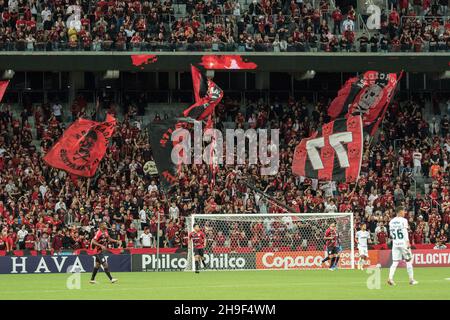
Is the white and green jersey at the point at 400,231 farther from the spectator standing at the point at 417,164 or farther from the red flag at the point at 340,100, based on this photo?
the spectator standing at the point at 417,164

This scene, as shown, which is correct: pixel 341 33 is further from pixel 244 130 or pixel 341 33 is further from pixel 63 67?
pixel 63 67

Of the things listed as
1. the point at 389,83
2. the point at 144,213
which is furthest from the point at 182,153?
the point at 389,83

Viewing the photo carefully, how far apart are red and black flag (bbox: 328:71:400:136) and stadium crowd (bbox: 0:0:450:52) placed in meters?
4.04

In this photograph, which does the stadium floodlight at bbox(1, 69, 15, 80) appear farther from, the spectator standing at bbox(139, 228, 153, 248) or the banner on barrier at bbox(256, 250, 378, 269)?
the banner on barrier at bbox(256, 250, 378, 269)

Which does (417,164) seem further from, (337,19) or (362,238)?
(362,238)

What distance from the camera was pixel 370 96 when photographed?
4853 centimetres

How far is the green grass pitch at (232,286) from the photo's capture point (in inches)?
1071

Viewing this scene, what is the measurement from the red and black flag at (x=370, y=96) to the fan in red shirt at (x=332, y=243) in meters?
7.97

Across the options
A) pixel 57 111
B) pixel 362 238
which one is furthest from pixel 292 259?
pixel 57 111

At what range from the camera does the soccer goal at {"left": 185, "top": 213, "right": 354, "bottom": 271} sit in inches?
1720

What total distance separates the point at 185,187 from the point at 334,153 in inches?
246

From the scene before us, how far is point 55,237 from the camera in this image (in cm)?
4319

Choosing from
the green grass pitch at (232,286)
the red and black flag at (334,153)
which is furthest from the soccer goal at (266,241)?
the green grass pitch at (232,286)

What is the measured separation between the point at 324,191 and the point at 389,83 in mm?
5249
